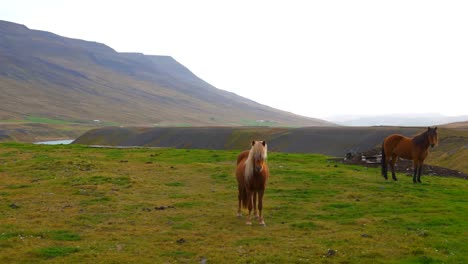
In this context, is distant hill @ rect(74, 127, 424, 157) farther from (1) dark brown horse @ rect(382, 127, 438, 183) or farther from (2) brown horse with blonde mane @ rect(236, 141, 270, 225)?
(2) brown horse with blonde mane @ rect(236, 141, 270, 225)

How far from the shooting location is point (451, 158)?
46625mm

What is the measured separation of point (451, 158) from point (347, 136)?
23.3m

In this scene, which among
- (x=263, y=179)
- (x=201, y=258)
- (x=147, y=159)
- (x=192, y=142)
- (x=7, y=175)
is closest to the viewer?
(x=201, y=258)

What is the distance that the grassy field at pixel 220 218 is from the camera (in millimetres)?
11727

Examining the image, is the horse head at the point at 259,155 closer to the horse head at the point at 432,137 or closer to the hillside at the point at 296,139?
the horse head at the point at 432,137

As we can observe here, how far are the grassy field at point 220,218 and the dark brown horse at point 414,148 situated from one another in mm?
1163

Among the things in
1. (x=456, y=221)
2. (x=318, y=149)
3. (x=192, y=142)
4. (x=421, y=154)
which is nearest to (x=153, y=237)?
(x=456, y=221)

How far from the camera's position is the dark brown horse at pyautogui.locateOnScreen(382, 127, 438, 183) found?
2364 centimetres

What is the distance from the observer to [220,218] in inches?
632

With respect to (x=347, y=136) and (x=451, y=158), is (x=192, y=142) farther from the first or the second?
(x=451, y=158)

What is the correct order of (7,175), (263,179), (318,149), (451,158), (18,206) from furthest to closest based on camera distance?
(318,149) → (451,158) → (7,175) → (18,206) → (263,179)

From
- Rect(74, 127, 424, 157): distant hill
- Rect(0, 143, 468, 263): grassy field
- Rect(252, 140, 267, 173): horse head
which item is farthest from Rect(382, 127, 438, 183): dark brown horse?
Rect(74, 127, 424, 157): distant hill

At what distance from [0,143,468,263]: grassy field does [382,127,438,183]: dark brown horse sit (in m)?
1.16

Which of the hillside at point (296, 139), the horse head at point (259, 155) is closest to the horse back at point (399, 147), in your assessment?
the horse head at point (259, 155)
